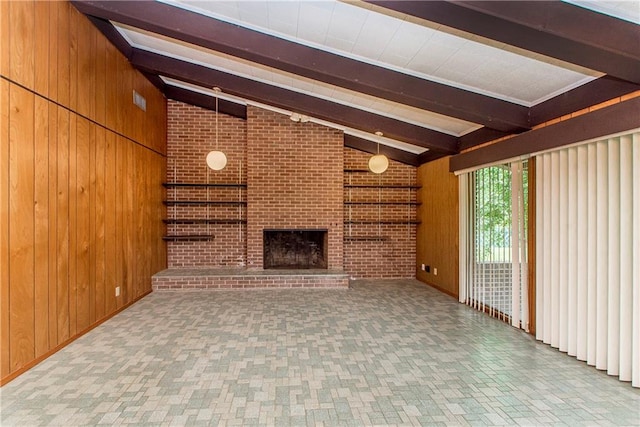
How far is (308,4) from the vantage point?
2775mm

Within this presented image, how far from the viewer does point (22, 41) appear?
8.91ft

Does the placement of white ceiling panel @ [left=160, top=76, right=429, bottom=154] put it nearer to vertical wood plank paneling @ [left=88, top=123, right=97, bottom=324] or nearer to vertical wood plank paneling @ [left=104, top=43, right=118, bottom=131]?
vertical wood plank paneling @ [left=104, top=43, right=118, bottom=131]

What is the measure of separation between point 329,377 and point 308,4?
322cm

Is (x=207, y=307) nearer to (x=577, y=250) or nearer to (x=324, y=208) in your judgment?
(x=324, y=208)

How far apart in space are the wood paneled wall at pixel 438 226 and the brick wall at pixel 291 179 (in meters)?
1.72

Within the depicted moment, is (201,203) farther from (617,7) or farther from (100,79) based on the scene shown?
(617,7)

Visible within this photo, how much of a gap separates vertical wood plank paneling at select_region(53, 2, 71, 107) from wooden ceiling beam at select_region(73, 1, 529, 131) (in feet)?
0.71

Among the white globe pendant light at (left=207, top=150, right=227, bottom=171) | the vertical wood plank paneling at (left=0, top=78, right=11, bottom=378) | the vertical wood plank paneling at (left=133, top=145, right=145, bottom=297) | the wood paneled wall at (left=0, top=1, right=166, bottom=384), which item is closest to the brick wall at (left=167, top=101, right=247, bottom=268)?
the vertical wood plank paneling at (left=133, top=145, right=145, bottom=297)

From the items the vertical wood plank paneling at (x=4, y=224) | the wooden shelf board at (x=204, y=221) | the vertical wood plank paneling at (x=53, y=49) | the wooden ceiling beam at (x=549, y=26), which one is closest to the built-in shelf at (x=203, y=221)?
the wooden shelf board at (x=204, y=221)

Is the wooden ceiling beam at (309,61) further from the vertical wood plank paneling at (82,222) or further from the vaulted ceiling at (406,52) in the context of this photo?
the vertical wood plank paneling at (82,222)

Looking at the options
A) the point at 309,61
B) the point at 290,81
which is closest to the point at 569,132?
the point at 309,61

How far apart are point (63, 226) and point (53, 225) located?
166 millimetres

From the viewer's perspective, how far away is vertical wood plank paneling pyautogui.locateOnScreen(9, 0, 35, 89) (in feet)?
8.57

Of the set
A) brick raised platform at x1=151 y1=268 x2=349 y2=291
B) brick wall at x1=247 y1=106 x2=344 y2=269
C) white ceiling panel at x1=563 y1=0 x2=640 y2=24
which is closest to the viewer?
white ceiling panel at x1=563 y1=0 x2=640 y2=24
